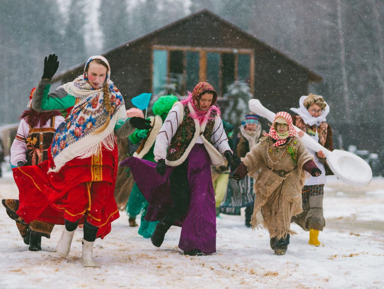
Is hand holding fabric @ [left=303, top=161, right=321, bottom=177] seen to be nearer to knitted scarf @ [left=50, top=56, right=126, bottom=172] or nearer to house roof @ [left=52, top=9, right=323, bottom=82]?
knitted scarf @ [left=50, top=56, right=126, bottom=172]

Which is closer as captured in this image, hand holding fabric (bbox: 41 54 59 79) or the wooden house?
hand holding fabric (bbox: 41 54 59 79)

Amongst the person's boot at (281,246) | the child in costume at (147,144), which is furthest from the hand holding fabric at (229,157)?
the child in costume at (147,144)

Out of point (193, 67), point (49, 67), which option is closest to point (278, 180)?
point (49, 67)

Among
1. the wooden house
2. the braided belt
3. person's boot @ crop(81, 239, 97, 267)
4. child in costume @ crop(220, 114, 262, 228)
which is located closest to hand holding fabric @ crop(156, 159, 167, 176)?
person's boot @ crop(81, 239, 97, 267)

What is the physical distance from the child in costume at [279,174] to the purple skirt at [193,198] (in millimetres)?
389

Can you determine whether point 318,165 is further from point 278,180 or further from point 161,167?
point 161,167

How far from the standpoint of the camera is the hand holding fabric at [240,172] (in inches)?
247

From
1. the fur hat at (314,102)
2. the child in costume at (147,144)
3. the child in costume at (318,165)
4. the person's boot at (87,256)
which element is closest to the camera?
the person's boot at (87,256)

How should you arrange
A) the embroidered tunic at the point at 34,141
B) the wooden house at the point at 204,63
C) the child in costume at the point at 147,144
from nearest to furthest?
the embroidered tunic at the point at 34,141
the child in costume at the point at 147,144
the wooden house at the point at 204,63

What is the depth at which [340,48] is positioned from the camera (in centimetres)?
4094

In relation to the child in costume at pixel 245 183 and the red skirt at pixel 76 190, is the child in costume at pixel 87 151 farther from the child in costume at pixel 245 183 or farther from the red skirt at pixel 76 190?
the child in costume at pixel 245 183

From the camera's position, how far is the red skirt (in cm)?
525

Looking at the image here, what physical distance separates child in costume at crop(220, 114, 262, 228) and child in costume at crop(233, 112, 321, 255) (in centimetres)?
232

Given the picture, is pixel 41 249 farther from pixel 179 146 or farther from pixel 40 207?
pixel 179 146
